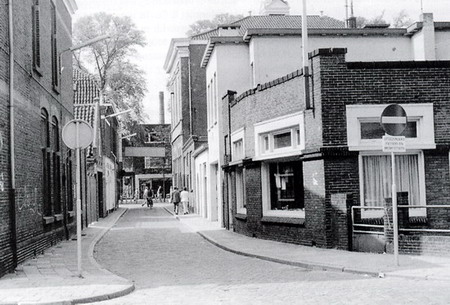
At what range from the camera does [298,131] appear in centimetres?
1706

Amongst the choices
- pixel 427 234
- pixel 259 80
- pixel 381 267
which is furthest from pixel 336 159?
pixel 259 80

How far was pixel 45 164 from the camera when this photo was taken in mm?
17203

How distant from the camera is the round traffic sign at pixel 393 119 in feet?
39.9

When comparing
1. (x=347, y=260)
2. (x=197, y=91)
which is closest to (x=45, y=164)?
(x=347, y=260)

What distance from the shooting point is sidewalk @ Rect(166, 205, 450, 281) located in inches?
438

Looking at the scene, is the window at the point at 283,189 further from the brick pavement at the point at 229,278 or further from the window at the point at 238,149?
the window at the point at 238,149

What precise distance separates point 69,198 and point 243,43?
9341mm

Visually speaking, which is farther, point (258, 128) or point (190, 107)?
point (190, 107)

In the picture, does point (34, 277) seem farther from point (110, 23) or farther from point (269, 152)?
point (110, 23)

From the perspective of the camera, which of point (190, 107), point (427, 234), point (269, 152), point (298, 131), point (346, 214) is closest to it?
point (427, 234)

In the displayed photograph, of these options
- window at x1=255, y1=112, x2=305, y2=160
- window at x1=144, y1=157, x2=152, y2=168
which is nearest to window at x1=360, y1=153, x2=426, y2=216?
window at x1=255, y1=112, x2=305, y2=160

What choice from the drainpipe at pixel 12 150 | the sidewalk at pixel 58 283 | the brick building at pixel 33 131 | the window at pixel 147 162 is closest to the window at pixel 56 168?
the brick building at pixel 33 131

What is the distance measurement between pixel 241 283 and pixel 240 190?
11268mm

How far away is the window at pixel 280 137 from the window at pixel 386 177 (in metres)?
1.87
